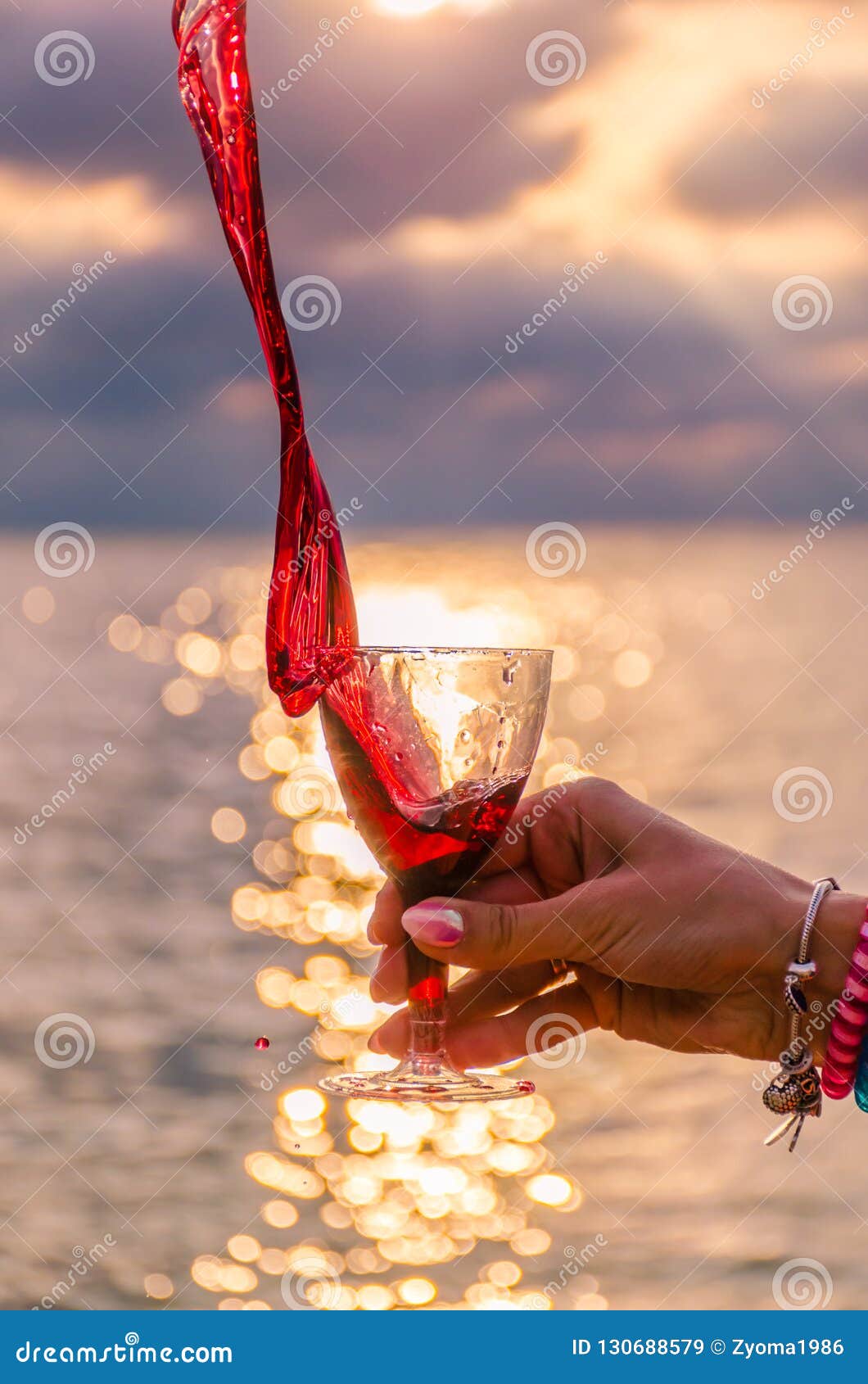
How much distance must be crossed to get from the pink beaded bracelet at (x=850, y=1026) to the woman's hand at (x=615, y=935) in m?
0.04

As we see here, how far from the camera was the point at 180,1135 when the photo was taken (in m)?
3.93

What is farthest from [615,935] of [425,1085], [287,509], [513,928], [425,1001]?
[287,509]

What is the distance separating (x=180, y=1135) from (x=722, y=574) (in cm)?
1477

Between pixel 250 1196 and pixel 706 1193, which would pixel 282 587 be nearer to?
pixel 250 1196

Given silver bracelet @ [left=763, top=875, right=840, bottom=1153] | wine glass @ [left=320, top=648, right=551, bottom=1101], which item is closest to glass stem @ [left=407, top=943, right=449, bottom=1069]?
wine glass @ [left=320, top=648, right=551, bottom=1101]

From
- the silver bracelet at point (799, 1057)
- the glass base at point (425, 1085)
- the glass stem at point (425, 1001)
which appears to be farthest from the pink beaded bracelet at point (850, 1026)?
the glass stem at point (425, 1001)

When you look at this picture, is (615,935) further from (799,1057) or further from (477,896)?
(799,1057)

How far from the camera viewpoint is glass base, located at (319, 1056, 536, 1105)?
201 centimetres

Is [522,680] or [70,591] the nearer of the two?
[522,680]

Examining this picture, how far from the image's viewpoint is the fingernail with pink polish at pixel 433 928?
7.07 feet

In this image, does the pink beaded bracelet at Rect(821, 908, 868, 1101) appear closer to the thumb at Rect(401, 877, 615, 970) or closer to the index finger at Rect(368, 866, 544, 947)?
the thumb at Rect(401, 877, 615, 970)

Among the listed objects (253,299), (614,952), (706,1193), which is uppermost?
(253,299)

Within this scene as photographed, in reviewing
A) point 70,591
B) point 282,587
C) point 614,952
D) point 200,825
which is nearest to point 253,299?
point 282,587

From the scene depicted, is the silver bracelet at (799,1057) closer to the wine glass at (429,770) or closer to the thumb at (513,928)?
the thumb at (513,928)
